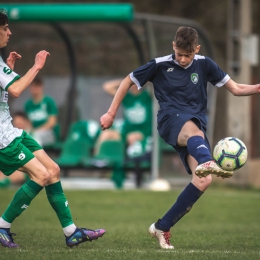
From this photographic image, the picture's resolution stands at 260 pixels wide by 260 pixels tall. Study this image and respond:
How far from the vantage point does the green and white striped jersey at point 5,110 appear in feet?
21.7

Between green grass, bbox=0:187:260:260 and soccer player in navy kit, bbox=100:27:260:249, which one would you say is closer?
green grass, bbox=0:187:260:260

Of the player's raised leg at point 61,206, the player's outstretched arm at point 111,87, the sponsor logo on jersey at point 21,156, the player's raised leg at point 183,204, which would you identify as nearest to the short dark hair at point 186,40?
the player's raised leg at point 183,204

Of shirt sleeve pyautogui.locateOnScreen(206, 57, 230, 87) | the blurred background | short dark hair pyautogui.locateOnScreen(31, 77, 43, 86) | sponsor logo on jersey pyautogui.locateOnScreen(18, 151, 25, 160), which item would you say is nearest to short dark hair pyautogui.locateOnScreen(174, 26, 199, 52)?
shirt sleeve pyautogui.locateOnScreen(206, 57, 230, 87)

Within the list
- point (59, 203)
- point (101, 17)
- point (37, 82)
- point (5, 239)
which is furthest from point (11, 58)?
point (37, 82)

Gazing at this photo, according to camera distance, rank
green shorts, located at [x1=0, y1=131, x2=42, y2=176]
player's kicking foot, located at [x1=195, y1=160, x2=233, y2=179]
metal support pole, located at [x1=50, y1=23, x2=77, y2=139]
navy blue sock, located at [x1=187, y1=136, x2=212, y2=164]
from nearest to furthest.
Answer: player's kicking foot, located at [x1=195, y1=160, x2=233, y2=179], navy blue sock, located at [x1=187, y1=136, x2=212, y2=164], green shorts, located at [x1=0, y1=131, x2=42, y2=176], metal support pole, located at [x1=50, y1=23, x2=77, y2=139]

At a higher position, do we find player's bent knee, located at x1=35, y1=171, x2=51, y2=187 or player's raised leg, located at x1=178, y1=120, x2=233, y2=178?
player's raised leg, located at x1=178, y1=120, x2=233, y2=178

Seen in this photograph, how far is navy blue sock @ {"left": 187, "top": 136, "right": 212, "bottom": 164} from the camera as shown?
21.4 feet

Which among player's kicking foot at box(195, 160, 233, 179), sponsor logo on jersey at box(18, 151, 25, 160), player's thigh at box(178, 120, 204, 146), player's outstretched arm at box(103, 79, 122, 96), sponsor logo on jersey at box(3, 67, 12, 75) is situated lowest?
player's outstretched arm at box(103, 79, 122, 96)

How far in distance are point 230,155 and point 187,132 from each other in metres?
0.42

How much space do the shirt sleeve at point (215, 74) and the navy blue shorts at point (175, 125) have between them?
16.5 inches

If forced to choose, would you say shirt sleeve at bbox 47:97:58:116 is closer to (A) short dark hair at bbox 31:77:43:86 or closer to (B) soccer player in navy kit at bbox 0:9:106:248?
(A) short dark hair at bbox 31:77:43:86

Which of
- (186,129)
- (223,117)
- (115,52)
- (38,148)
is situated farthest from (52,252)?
(223,117)

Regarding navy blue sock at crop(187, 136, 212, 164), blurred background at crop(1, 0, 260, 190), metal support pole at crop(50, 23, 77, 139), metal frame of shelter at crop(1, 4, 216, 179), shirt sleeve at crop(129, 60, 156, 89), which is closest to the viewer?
navy blue sock at crop(187, 136, 212, 164)

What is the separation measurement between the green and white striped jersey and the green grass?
0.94 m
